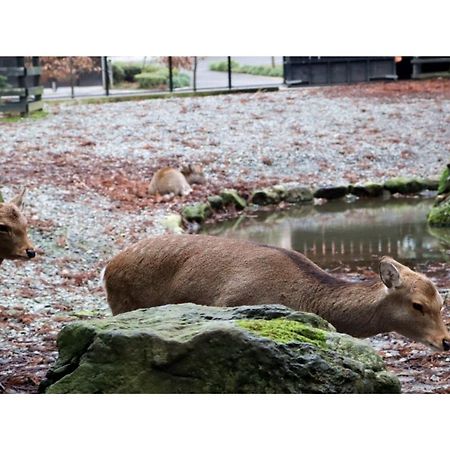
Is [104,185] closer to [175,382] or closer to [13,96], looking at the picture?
[13,96]

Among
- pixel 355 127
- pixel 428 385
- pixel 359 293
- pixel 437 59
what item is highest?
pixel 437 59

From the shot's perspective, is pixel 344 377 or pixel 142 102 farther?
pixel 142 102

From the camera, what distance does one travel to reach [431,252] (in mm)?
6727

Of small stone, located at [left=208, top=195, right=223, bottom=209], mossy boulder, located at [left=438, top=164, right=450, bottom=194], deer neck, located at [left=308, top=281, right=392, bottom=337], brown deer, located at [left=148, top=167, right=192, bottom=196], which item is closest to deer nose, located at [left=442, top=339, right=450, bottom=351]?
deer neck, located at [left=308, top=281, right=392, bottom=337]

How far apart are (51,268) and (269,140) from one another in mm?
2344

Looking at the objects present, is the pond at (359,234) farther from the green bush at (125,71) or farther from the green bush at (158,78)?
the green bush at (125,71)

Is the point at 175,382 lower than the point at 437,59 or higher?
lower

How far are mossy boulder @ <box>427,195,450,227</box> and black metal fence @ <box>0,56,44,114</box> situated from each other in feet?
9.07

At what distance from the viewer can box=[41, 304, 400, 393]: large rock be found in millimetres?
4223

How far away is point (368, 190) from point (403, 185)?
30 centimetres

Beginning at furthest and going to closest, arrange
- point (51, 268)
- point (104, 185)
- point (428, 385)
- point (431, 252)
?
point (104, 185) → point (431, 252) → point (51, 268) → point (428, 385)

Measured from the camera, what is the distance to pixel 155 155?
8461mm

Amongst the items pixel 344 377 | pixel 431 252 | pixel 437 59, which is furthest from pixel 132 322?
pixel 431 252

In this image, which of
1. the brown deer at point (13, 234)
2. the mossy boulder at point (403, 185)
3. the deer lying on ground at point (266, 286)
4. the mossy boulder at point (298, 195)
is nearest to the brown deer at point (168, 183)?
the mossy boulder at point (298, 195)
